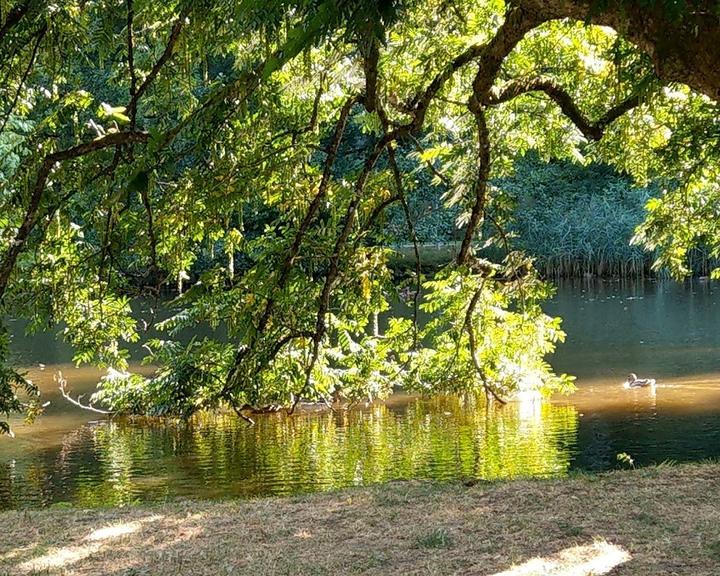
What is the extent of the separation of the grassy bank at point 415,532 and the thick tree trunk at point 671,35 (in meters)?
2.55

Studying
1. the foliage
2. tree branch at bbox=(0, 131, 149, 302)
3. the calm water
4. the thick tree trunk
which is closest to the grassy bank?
tree branch at bbox=(0, 131, 149, 302)

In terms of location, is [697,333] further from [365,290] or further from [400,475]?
[365,290]

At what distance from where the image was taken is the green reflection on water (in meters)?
11.0

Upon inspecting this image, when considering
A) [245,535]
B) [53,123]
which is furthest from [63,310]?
[245,535]

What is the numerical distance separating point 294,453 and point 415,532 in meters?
7.14

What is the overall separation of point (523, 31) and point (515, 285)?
4.33 meters

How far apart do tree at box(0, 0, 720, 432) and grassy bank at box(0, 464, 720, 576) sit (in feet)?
3.90

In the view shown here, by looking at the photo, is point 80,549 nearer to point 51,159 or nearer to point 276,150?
point 51,159

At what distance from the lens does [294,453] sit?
12969 mm

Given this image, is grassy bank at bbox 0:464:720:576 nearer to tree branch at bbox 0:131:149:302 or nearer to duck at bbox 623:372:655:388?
tree branch at bbox 0:131:149:302

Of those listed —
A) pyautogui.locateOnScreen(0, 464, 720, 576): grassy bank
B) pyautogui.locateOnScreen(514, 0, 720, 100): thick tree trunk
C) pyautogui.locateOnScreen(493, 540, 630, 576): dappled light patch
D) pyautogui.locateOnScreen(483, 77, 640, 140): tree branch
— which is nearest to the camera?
pyautogui.locateOnScreen(514, 0, 720, 100): thick tree trunk

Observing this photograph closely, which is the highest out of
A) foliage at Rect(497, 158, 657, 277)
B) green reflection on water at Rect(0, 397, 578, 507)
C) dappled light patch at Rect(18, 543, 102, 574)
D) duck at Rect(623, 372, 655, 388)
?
foliage at Rect(497, 158, 657, 277)

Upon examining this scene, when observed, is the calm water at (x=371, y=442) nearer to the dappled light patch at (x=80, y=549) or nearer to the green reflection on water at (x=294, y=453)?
the green reflection on water at (x=294, y=453)

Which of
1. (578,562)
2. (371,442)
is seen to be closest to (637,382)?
(371,442)
